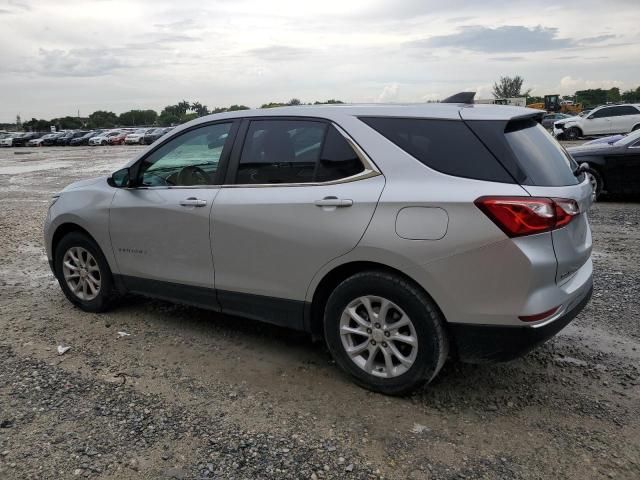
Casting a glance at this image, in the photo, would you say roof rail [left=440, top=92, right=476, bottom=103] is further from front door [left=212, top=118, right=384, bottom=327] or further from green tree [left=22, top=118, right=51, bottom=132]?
green tree [left=22, top=118, right=51, bottom=132]

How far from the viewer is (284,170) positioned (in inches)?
149

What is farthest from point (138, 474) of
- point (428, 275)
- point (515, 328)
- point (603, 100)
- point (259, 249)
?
point (603, 100)

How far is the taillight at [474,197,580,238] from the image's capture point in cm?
294

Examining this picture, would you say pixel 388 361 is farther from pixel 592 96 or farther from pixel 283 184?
pixel 592 96

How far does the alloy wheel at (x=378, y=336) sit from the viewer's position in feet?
10.8

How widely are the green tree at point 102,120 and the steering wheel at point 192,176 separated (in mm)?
99294

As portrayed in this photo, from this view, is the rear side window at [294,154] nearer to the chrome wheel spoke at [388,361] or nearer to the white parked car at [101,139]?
the chrome wheel spoke at [388,361]

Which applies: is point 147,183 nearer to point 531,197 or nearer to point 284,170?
point 284,170

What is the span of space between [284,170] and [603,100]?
290ft

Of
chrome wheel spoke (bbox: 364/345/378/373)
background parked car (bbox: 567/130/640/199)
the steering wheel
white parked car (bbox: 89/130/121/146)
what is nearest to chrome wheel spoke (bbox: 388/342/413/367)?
chrome wheel spoke (bbox: 364/345/378/373)

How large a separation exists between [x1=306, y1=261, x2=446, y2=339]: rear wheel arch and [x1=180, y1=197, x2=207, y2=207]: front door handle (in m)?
1.09

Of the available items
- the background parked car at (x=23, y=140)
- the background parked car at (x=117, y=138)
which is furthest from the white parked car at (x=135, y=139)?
the background parked car at (x=23, y=140)

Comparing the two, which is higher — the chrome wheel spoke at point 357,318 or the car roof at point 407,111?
the car roof at point 407,111

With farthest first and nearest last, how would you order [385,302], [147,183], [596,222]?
[596,222] → [147,183] → [385,302]
